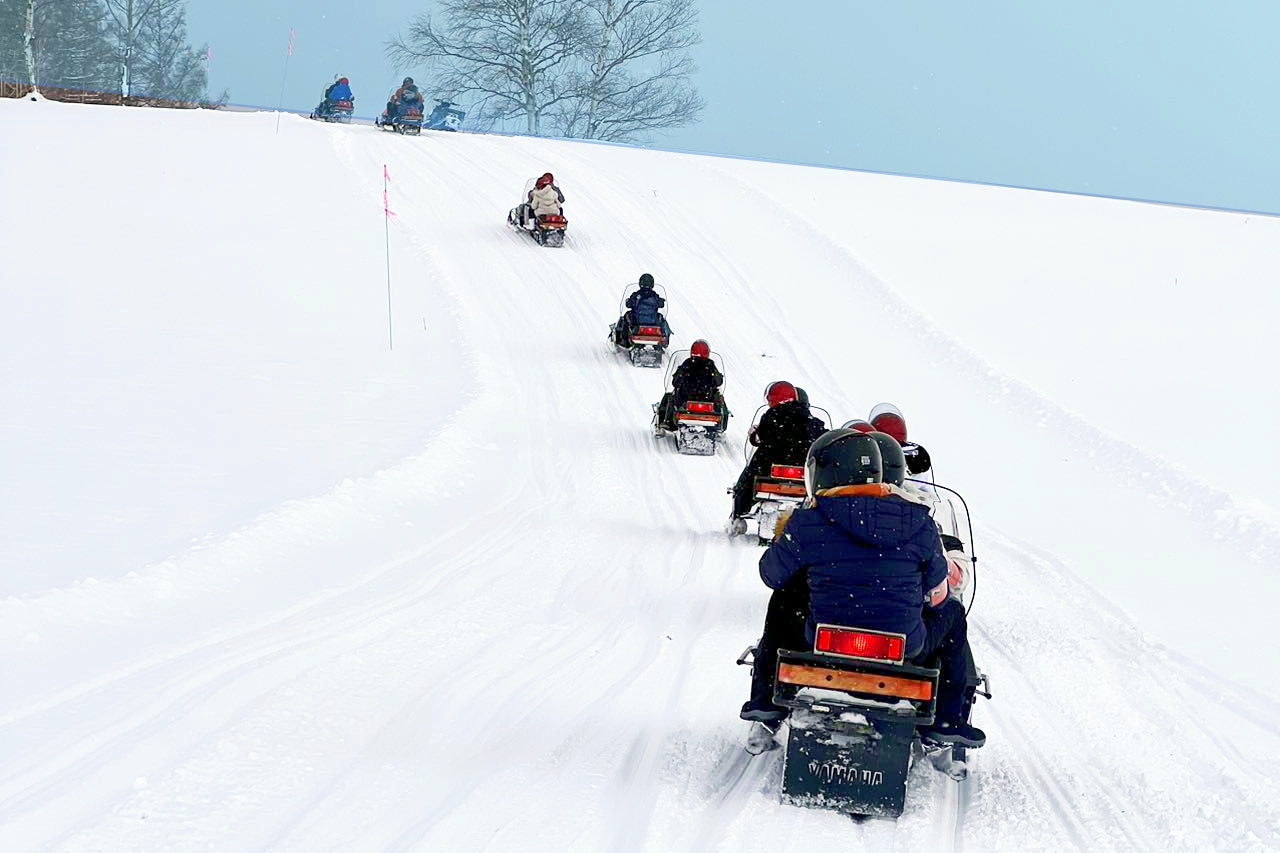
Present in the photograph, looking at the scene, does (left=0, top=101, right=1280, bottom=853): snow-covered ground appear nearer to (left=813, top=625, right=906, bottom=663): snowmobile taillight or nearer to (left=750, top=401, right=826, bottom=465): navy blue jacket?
(left=813, top=625, right=906, bottom=663): snowmobile taillight

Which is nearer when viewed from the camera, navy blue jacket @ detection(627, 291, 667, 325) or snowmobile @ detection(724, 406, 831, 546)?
snowmobile @ detection(724, 406, 831, 546)

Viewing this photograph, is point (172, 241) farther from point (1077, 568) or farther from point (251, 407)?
point (1077, 568)

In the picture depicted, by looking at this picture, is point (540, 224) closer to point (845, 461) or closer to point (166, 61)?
point (845, 461)

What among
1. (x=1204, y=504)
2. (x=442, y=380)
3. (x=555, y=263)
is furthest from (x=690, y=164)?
(x=1204, y=504)

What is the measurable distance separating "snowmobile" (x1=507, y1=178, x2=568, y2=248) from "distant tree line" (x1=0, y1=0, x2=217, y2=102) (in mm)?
34836

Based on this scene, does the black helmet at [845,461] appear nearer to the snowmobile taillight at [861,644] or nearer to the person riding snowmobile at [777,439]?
the snowmobile taillight at [861,644]

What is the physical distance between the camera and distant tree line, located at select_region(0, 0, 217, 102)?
5378cm

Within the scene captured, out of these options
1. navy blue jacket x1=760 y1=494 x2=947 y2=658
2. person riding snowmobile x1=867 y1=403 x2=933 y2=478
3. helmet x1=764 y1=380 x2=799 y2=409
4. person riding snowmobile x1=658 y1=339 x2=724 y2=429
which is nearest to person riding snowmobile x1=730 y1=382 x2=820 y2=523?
helmet x1=764 y1=380 x2=799 y2=409

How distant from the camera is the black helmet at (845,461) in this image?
15.8ft

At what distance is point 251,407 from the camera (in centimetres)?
1152

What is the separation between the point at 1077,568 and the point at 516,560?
14.1 feet

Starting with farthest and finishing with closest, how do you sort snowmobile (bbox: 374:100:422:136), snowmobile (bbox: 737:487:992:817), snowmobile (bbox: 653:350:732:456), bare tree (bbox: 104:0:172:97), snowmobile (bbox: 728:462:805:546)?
bare tree (bbox: 104:0:172:97) → snowmobile (bbox: 374:100:422:136) → snowmobile (bbox: 653:350:732:456) → snowmobile (bbox: 728:462:805:546) → snowmobile (bbox: 737:487:992:817)

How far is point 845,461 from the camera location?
15.9ft

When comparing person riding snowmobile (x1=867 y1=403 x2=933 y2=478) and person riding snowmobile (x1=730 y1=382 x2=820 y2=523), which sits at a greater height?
person riding snowmobile (x1=867 y1=403 x2=933 y2=478)
